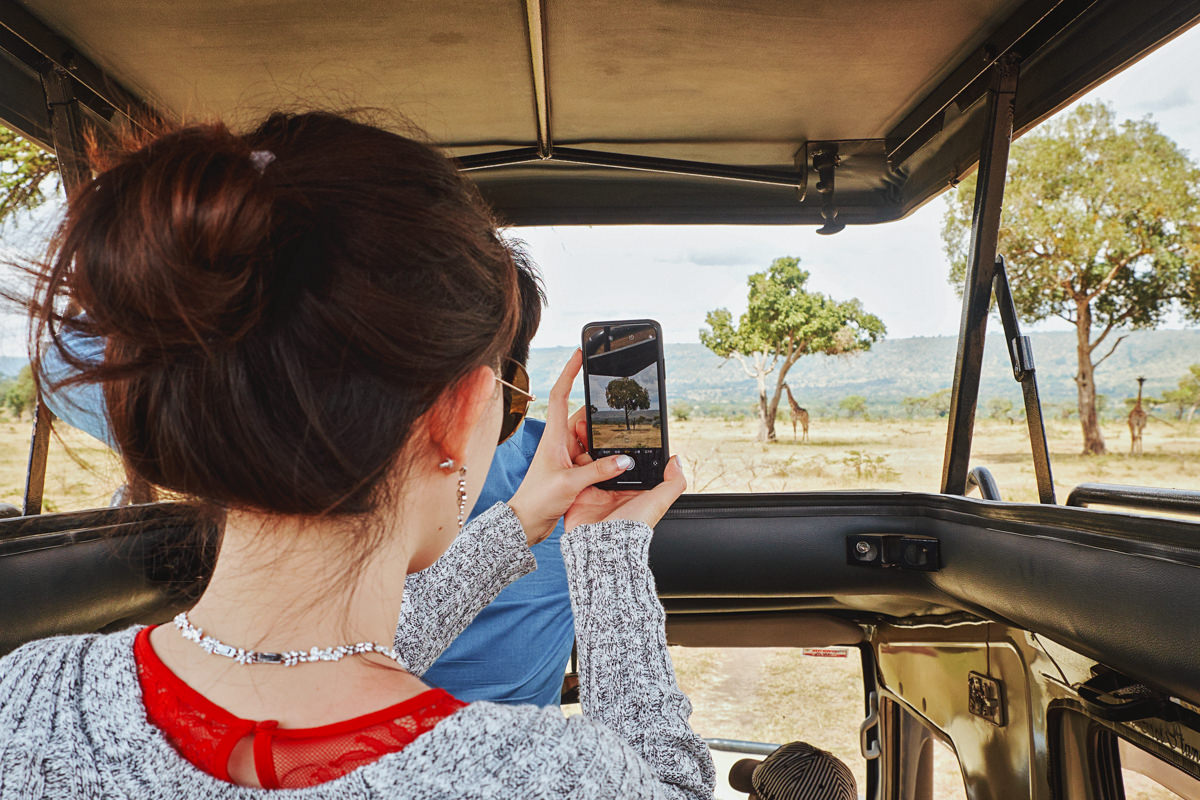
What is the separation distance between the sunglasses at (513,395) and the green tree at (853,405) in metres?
3.09

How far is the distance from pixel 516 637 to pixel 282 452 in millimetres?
1043

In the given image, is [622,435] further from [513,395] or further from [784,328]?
[784,328]

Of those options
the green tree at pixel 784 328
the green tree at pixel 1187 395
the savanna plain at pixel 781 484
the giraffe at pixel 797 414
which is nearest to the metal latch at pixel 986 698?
the savanna plain at pixel 781 484

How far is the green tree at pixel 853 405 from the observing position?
12.8ft

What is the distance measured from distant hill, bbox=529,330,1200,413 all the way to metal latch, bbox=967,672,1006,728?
0.55 m

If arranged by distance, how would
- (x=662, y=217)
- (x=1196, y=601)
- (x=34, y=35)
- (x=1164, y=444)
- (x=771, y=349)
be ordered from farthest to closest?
1. (x=1164, y=444)
2. (x=771, y=349)
3. (x=662, y=217)
4. (x=34, y=35)
5. (x=1196, y=601)

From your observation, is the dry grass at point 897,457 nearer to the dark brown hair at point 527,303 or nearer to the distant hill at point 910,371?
the distant hill at point 910,371

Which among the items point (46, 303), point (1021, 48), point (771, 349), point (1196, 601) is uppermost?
point (1021, 48)

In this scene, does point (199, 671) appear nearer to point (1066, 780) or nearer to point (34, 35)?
point (34, 35)

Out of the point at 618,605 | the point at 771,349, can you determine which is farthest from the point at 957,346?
the point at 771,349

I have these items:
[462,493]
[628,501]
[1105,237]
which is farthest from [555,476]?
[1105,237]

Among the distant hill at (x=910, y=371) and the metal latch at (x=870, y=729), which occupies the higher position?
the distant hill at (x=910, y=371)

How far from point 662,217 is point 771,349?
2097 millimetres

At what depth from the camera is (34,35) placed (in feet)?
4.47
